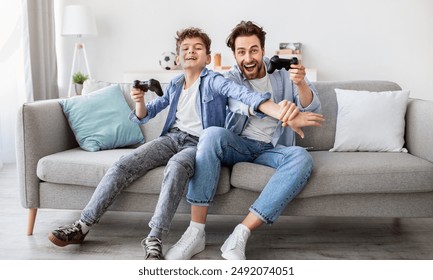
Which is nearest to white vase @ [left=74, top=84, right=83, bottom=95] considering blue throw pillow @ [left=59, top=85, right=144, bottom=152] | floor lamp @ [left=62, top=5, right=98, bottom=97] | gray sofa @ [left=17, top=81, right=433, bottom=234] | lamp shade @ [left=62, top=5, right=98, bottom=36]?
floor lamp @ [left=62, top=5, right=98, bottom=97]

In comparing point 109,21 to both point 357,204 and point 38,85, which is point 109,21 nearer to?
point 38,85

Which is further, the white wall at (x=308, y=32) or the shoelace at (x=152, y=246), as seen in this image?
the white wall at (x=308, y=32)

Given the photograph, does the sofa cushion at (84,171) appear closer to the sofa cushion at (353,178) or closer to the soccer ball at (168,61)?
the sofa cushion at (353,178)

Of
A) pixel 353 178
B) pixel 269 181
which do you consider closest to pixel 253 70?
pixel 269 181

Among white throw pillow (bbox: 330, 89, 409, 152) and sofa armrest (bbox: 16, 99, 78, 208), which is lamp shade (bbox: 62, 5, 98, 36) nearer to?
sofa armrest (bbox: 16, 99, 78, 208)

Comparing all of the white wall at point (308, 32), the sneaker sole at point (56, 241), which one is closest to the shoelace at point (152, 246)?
the sneaker sole at point (56, 241)

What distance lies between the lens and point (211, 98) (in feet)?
8.16

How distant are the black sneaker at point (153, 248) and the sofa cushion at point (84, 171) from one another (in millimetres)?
292

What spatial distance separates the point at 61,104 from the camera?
2.87m

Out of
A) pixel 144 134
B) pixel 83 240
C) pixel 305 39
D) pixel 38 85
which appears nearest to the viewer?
pixel 83 240

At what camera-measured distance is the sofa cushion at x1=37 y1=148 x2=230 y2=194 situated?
2439 mm

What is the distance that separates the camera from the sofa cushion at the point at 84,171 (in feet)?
8.00

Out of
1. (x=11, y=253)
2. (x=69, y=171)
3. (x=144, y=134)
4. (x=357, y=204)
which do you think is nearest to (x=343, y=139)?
(x=357, y=204)
